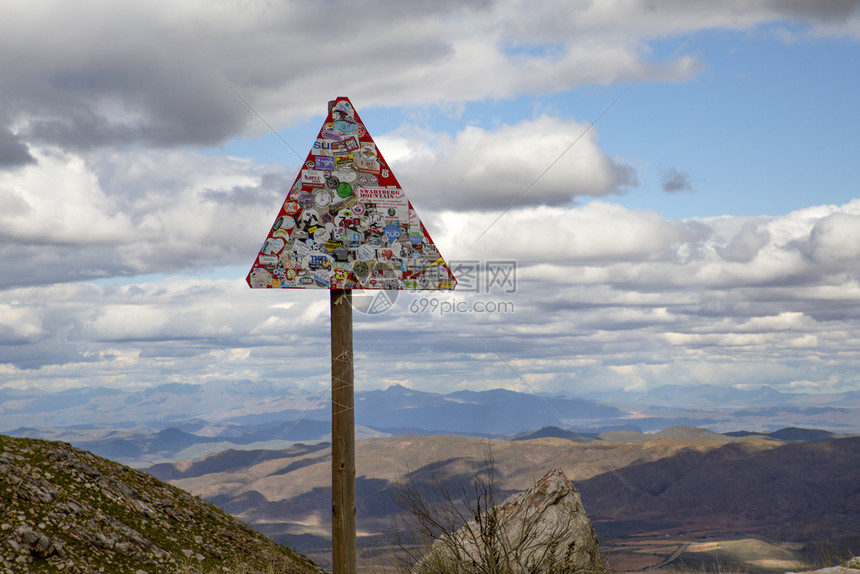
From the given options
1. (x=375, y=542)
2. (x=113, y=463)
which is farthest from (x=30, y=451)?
(x=375, y=542)

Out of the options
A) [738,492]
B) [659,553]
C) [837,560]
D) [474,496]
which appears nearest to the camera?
[474,496]

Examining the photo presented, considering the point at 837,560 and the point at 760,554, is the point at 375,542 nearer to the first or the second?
the point at 837,560

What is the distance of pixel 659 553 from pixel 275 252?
140841mm

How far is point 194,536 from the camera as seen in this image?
12.0 m

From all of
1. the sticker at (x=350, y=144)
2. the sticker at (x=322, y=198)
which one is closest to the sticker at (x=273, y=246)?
the sticker at (x=322, y=198)

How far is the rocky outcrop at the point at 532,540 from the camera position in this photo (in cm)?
859

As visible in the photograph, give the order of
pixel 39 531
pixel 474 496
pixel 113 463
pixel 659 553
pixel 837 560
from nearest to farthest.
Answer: pixel 474 496
pixel 39 531
pixel 837 560
pixel 113 463
pixel 659 553

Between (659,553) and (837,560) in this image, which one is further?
(659,553)

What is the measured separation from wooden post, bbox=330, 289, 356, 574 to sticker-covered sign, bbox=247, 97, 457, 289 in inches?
17.5

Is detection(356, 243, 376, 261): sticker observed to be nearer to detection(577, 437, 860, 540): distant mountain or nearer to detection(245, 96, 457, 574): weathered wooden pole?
detection(245, 96, 457, 574): weathered wooden pole

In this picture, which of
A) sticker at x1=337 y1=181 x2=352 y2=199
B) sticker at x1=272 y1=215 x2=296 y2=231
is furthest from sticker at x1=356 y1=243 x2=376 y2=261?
sticker at x1=272 y1=215 x2=296 y2=231

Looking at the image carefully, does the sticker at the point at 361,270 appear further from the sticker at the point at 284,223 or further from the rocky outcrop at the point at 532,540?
the rocky outcrop at the point at 532,540

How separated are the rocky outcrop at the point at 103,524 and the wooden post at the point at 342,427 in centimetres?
312

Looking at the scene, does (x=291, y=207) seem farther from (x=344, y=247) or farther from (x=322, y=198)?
(x=344, y=247)
